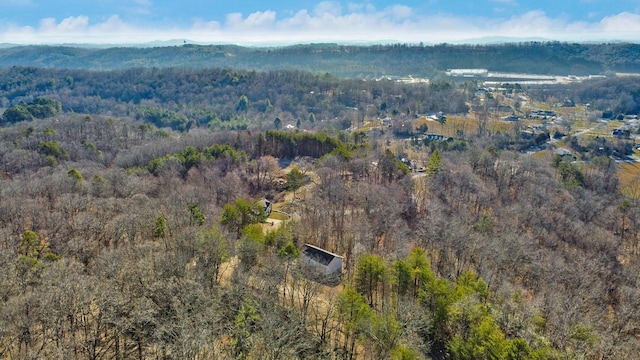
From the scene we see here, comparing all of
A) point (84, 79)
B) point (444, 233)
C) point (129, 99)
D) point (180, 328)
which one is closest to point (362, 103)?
point (129, 99)

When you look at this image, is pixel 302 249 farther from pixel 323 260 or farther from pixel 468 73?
pixel 468 73

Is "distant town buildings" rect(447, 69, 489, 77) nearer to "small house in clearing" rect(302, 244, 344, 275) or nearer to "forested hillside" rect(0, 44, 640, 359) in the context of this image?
"forested hillside" rect(0, 44, 640, 359)

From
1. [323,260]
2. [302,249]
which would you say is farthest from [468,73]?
[323,260]

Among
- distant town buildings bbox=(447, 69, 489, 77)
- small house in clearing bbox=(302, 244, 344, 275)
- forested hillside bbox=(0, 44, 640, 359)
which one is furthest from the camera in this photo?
distant town buildings bbox=(447, 69, 489, 77)

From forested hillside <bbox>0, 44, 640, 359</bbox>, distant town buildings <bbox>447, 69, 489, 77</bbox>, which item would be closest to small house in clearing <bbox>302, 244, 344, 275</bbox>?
forested hillside <bbox>0, 44, 640, 359</bbox>

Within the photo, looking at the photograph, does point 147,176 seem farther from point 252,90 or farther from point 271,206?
point 252,90
